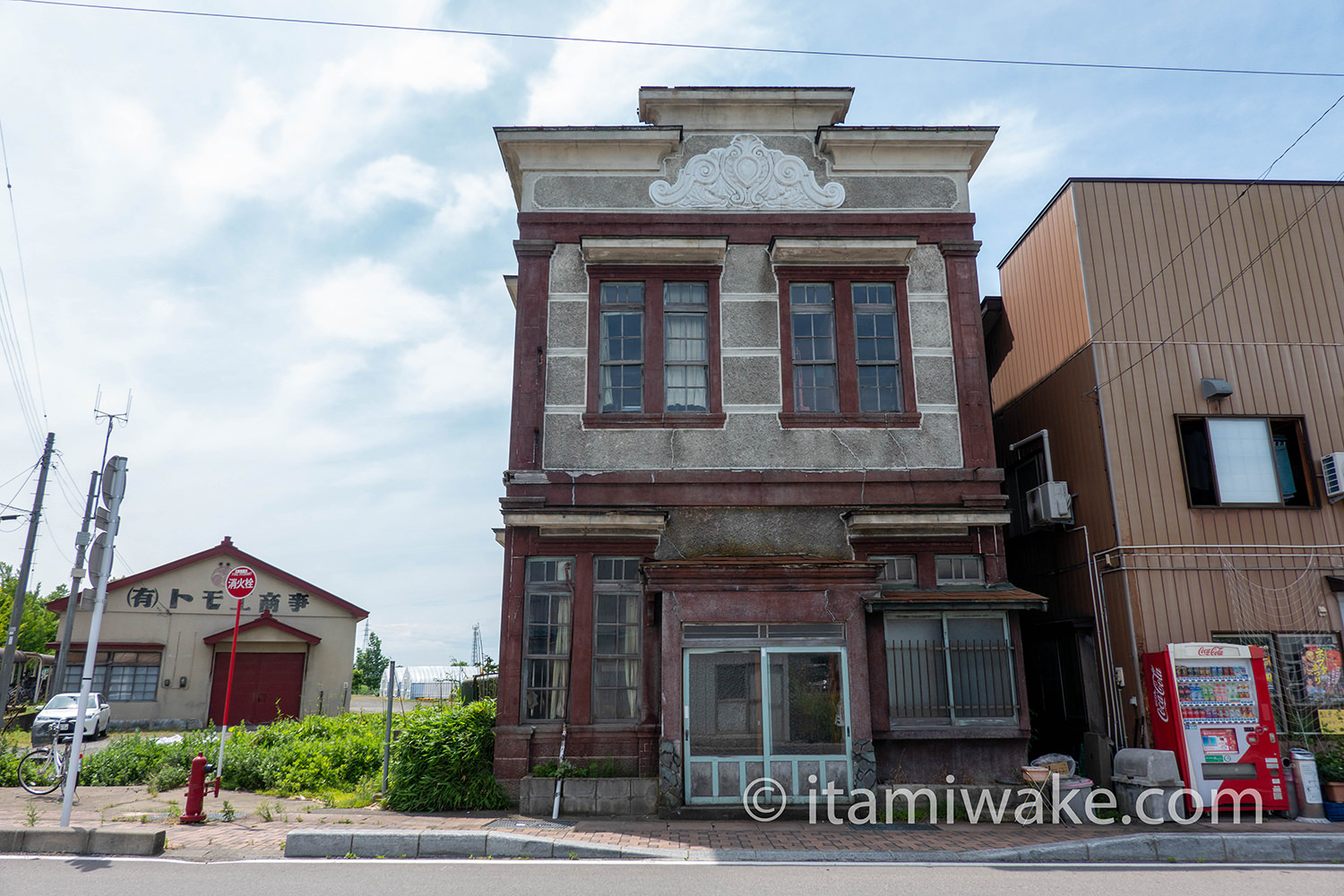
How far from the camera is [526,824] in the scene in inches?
393

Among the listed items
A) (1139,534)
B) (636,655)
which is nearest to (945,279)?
(1139,534)

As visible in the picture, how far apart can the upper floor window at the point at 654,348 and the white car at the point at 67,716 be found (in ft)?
57.4

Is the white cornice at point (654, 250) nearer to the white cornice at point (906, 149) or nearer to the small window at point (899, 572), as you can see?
the white cornice at point (906, 149)

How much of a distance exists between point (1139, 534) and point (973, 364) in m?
3.47

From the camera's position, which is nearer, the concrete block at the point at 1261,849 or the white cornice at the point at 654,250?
the concrete block at the point at 1261,849

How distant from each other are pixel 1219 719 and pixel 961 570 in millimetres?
3675

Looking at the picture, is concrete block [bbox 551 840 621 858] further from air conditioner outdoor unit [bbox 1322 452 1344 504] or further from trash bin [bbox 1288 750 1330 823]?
air conditioner outdoor unit [bbox 1322 452 1344 504]

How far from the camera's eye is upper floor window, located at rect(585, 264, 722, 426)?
42.5 ft

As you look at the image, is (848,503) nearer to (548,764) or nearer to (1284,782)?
(548,764)

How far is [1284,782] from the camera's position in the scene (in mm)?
10875

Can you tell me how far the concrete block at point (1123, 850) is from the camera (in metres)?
8.79

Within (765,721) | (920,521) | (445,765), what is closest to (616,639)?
(765,721)

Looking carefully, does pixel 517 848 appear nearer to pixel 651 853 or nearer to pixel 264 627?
pixel 651 853

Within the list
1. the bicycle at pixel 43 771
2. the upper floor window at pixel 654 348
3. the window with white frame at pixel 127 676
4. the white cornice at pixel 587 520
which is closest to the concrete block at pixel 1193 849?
the white cornice at pixel 587 520
